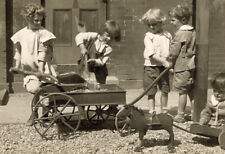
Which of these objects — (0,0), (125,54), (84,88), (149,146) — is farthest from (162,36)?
(0,0)

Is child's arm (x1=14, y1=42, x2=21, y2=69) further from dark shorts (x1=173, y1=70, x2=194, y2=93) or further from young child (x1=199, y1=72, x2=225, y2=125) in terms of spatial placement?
young child (x1=199, y1=72, x2=225, y2=125)

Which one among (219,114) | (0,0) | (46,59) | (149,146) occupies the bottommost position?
(149,146)

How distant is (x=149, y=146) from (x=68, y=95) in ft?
3.77

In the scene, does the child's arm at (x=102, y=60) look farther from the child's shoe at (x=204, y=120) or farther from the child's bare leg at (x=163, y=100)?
the child's shoe at (x=204, y=120)

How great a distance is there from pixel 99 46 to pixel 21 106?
208 cm

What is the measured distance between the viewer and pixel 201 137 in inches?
250

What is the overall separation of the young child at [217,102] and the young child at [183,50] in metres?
0.95

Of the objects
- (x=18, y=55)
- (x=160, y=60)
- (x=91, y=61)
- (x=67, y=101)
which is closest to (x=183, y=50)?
(x=160, y=60)

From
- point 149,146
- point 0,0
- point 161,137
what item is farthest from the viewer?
point 0,0

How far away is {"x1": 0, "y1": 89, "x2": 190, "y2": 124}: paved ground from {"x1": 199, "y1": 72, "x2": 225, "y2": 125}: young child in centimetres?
200

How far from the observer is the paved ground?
24.4 feet

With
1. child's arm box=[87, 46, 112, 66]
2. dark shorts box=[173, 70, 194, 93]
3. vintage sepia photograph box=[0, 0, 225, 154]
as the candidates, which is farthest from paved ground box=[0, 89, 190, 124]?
child's arm box=[87, 46, 112, 66]

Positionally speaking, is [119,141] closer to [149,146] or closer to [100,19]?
[149,146]

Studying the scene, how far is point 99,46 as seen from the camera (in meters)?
7.03
